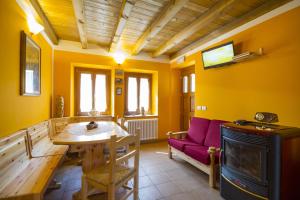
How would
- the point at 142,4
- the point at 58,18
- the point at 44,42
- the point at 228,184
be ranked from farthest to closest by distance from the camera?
the point at 44,42
the point at 58,18
the point at 142,4
the point at 228,184

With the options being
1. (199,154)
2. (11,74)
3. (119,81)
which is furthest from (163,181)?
(119,81)

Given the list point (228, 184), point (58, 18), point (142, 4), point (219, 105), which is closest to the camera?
point (228, 184)

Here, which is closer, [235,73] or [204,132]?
[235,73]

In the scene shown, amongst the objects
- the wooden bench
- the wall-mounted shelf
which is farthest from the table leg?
the wall-mounted shelf

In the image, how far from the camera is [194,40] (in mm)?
3604

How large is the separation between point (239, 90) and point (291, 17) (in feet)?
3.93

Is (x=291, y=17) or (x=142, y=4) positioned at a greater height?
(x=142, y=4)

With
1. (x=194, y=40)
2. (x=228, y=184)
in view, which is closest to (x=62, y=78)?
(x=194, y=40)

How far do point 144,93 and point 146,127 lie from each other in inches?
45.1

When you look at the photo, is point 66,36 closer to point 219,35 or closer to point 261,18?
point 219,35

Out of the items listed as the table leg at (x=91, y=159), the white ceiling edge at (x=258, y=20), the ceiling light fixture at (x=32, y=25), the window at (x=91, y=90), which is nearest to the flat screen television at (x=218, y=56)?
the white ceiling edge at (x=258, y=20)

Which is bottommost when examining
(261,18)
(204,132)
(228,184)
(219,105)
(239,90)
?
(228,184)

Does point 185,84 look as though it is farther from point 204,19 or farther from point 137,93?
point 204,19

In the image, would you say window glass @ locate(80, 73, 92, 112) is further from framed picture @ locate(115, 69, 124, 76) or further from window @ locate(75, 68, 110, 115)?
framed picture @ locate(115, 69, 124, 76)
